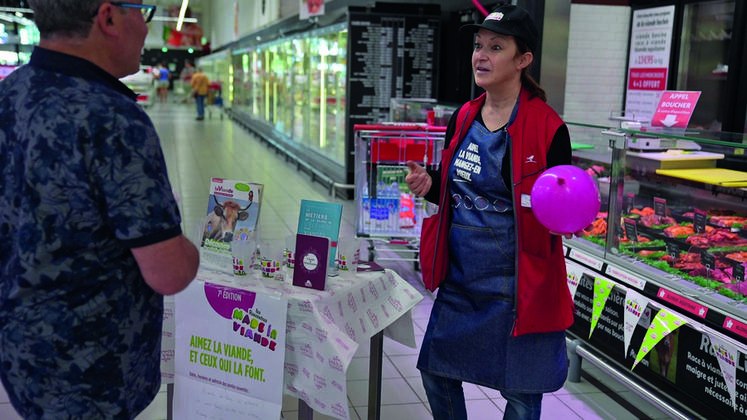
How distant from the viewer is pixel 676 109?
3.95 metres

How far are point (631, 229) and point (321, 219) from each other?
1989 mm

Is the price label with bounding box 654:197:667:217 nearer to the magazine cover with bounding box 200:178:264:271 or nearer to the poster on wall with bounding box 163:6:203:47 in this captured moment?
the magazine cover with bounding box 200:178:264:271

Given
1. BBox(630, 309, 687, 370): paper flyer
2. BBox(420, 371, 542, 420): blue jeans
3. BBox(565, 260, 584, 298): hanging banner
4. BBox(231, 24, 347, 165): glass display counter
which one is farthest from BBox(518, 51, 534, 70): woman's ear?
BBox(231, 24, 347, 165): glass display counter

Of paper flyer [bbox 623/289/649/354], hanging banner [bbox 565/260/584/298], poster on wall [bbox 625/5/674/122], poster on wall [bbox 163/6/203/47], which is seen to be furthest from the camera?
poster on wall [bbox 163/6/203/47]

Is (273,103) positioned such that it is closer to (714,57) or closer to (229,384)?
(714,57)

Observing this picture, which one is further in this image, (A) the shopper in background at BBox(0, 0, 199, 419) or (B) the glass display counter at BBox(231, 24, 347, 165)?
(B) the glass display counter at BBox(231, 24, 347, 165)

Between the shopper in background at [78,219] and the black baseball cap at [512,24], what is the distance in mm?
1142

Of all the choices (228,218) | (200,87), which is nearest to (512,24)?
(228,218)

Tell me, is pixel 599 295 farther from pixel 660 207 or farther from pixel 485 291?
pixel 485 291

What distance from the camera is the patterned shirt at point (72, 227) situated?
153 centimetres

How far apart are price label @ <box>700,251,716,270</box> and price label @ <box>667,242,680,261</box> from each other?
172 millimetres

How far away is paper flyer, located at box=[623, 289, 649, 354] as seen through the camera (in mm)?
3486

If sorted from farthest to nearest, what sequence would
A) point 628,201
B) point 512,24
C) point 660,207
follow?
point 628,201
point 660,207
point 512,24

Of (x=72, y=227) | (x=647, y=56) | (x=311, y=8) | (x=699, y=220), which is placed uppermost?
(x=311, y=8)
